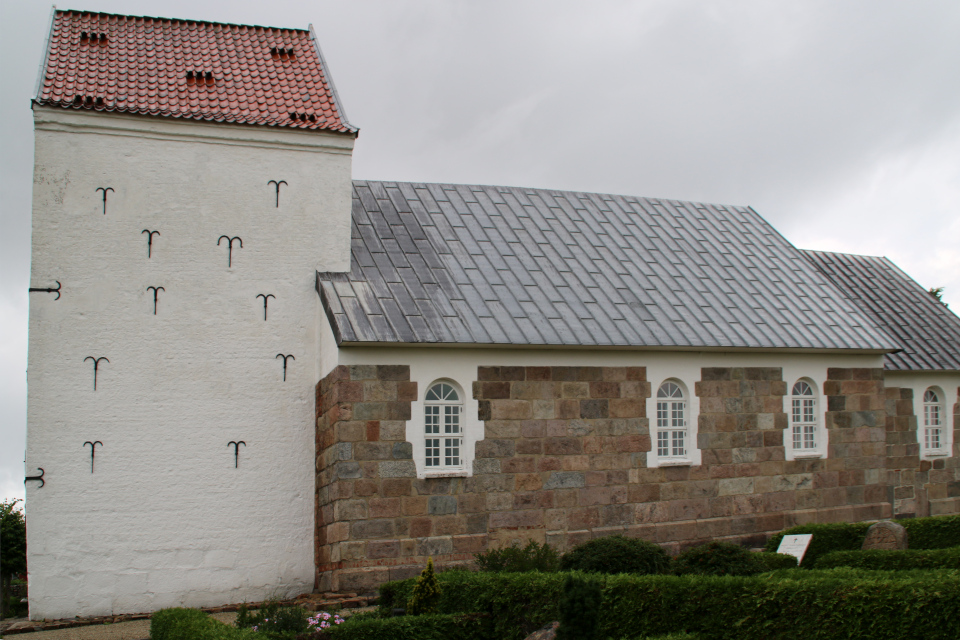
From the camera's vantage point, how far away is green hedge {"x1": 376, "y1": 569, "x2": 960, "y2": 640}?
22.7 ft

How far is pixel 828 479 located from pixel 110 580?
11.9 meters

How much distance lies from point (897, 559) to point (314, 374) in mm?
8545

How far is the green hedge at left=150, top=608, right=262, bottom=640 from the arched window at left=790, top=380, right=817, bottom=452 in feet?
35.0

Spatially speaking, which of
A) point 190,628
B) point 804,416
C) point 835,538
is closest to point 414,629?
point 190,628

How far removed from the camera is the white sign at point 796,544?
13.2m

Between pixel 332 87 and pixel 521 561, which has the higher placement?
pixel 332 87

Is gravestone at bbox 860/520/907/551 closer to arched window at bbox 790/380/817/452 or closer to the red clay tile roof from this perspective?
arched window at bbox 790/380/817/452

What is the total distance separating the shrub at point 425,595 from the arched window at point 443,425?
3.54 m

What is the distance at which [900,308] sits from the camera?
64.5ft

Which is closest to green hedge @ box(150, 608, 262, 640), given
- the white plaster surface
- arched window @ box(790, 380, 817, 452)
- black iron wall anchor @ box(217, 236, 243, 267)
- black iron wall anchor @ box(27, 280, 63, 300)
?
black iron wall anchor @ box(27, 280, 63, 300)

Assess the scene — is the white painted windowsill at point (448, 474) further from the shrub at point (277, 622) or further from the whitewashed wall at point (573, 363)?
the shrub at point (277, 622)

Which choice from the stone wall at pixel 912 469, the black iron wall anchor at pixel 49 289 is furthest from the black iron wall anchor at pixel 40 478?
the stone wall at pixel 912 469

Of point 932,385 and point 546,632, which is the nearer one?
point 546,632

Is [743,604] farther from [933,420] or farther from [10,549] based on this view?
[10,549]
